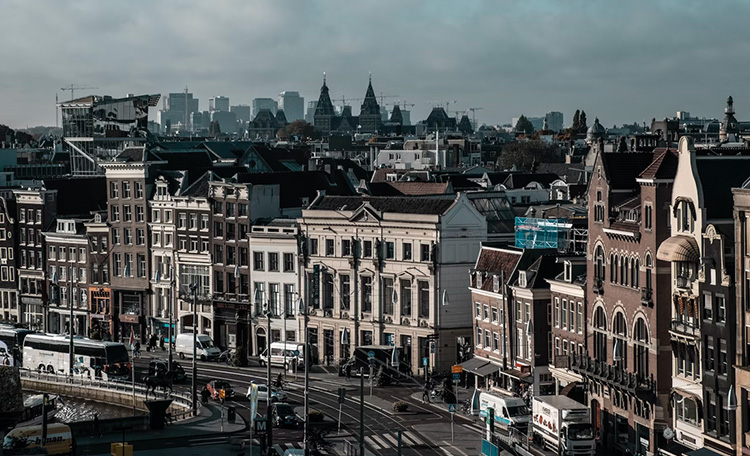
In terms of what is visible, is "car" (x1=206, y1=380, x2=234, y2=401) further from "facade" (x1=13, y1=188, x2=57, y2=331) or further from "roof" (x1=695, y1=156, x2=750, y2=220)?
"facade" (x1=13, y1=188, x2=57, y2=331)

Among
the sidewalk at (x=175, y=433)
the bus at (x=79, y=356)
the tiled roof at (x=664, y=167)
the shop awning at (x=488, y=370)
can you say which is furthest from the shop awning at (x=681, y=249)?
the bus at (x=79, y=356)

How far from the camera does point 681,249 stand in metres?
81.7

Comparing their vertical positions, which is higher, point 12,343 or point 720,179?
point 720,179

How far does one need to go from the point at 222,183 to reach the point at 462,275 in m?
29.3

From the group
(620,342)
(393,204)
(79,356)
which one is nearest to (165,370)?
(79,356)

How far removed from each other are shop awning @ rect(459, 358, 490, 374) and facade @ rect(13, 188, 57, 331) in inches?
2378

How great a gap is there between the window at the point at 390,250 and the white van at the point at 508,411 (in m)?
27.5

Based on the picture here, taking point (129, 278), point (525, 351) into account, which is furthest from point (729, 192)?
point (129, 278)

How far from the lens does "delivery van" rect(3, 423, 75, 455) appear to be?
89688mm

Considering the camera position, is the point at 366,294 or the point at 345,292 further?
the point at 345,292

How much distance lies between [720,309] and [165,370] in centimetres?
5752

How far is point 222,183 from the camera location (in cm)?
13788

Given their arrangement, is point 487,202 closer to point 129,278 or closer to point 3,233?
point 129,278

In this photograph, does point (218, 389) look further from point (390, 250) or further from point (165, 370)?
point (390, 250)
